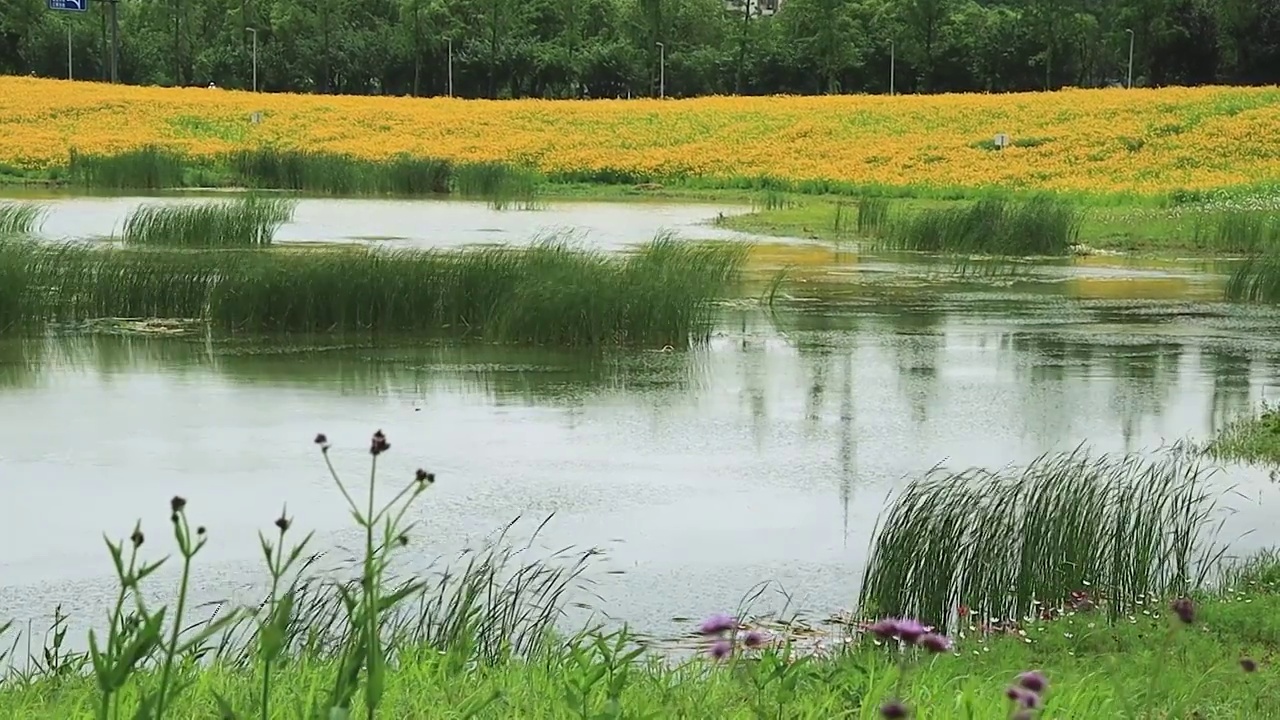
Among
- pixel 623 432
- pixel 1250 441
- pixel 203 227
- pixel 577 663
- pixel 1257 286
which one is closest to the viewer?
pixel 577 663

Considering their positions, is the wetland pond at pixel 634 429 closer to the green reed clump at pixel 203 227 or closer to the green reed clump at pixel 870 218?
the green reed clump at pixel 203 227

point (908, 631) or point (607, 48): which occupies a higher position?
point (607, 48)

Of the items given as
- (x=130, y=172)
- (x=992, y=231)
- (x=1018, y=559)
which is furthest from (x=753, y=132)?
(x=1018, y=559)

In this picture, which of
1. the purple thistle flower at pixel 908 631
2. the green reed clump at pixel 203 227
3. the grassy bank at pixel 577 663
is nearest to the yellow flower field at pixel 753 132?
the green reed clump at pixel 203 227

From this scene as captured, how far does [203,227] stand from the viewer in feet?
62.6

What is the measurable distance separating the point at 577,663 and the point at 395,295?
30.4 feet

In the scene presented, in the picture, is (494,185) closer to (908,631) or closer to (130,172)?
(130,172)

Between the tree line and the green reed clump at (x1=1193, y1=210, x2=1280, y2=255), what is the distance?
126 feet

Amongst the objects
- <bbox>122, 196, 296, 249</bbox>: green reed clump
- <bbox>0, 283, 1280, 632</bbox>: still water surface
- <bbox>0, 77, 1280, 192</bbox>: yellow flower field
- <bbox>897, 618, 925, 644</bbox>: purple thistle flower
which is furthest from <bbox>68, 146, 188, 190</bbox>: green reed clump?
<bbox>897, 618, 925, 644</bbox>: purple thistle flower

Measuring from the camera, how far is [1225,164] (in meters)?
33.2

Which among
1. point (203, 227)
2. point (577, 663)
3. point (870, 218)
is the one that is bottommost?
point (577, 663)

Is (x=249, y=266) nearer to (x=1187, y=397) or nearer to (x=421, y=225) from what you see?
(x=1187, y=397)

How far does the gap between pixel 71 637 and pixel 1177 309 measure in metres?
12.2

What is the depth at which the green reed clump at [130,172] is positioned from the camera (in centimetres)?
3108
